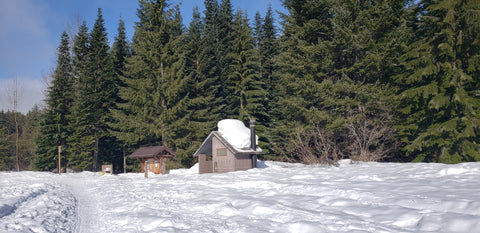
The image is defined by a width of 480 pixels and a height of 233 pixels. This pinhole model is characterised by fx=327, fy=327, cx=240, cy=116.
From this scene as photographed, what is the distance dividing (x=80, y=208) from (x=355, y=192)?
7.98 meters

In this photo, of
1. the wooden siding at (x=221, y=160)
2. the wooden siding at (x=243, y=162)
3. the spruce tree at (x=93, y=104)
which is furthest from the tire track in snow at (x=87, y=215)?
the spruce tree at (x=93, y=104)

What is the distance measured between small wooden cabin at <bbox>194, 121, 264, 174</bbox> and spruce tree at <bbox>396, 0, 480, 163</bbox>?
31.6 feet

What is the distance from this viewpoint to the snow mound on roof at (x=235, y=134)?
22.4 metres

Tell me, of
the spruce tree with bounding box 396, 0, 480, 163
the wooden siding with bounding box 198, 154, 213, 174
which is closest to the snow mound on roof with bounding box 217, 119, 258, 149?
the wooden siding with bounding box 198, 154, 213, 174

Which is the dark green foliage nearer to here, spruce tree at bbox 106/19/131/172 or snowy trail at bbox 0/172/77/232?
spruce tree at bbox 106/19/131/172

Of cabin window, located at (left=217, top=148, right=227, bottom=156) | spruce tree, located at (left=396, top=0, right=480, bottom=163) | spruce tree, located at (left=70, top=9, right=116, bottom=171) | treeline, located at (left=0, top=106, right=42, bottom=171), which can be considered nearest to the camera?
spruce tree, located at (left=396, top=0, right=480, bottom=163)

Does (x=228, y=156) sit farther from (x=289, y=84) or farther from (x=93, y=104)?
(x=93, y=104)

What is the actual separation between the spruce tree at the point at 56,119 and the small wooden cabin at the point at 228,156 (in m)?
19.4

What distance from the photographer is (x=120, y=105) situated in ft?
107

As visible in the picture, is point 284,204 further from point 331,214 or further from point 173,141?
point 173,141

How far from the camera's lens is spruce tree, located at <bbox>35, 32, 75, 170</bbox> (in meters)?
34.3

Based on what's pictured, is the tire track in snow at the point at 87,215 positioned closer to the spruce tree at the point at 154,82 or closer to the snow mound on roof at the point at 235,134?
the snow mound on roof at the point at 235,134

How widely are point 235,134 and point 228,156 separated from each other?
63.1 inches

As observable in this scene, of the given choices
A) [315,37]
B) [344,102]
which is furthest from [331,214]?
[315,37]
